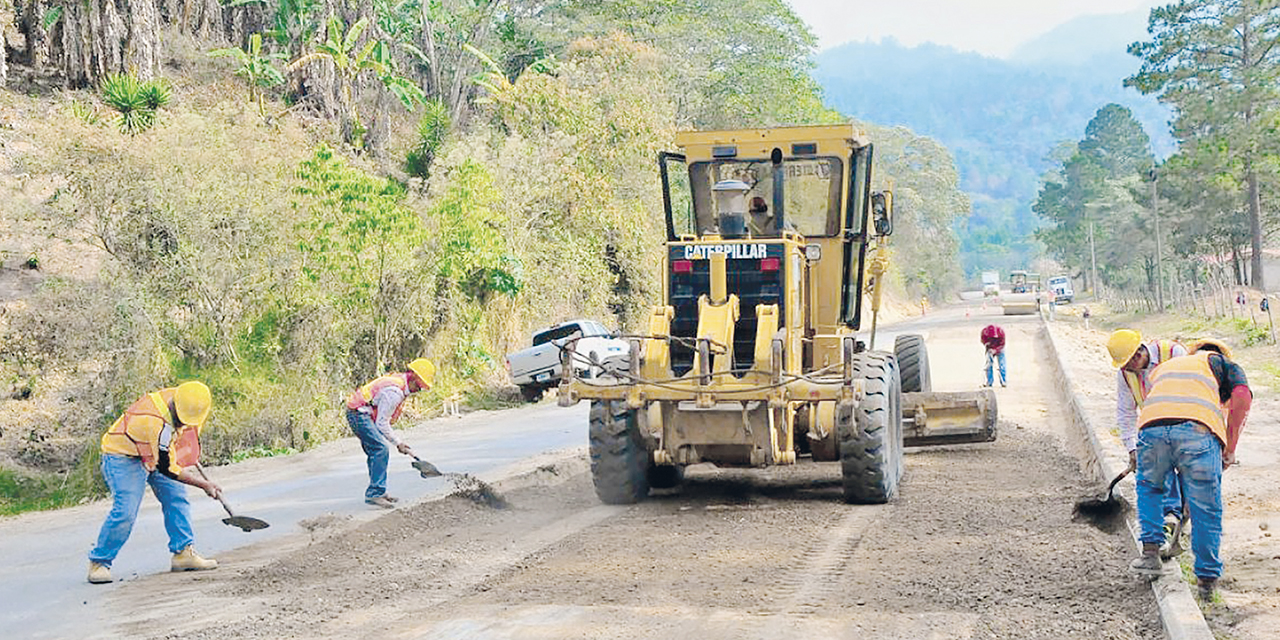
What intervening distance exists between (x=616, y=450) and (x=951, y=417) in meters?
5.19

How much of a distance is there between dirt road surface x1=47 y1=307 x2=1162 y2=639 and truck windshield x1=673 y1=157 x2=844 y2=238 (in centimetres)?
263

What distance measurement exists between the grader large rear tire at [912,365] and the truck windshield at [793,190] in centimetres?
423

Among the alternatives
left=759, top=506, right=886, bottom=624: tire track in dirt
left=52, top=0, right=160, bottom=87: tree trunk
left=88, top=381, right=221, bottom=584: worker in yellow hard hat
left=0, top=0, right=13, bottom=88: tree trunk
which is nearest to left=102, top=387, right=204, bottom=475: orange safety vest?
left=88, top=381, right=221, bottom=584: worker in yellow hard hat

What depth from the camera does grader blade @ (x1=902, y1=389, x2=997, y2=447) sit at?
16.0m

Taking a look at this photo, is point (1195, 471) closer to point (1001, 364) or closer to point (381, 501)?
point (381, 501)

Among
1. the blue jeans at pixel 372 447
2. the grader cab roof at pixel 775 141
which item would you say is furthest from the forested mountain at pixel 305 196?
the blue jeans at pixel 372 447

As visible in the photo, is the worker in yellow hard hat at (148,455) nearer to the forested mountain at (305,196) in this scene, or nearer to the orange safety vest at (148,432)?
the orange safety vest at (148,432)

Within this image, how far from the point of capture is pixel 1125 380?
31.1 feet

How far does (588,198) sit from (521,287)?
6.01 m

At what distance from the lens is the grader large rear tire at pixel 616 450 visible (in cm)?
1260

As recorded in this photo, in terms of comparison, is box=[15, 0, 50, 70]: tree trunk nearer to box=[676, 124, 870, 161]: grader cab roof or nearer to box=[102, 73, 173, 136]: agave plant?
box=[102, 73, 173, 136]: agave plant

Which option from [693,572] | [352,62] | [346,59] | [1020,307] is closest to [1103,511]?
[693,572]

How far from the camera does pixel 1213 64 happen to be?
2176 inches

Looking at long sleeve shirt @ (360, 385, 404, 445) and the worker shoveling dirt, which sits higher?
long sleeve shirt @ (360, 385, 404, 445)
